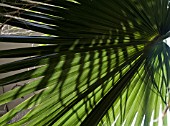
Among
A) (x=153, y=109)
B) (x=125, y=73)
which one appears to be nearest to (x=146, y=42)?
(x=125, y=73)

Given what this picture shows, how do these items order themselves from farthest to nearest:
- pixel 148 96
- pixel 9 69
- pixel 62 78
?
pixel 148 96, pixel 62 78, pixel 9 69

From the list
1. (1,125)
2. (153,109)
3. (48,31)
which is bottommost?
(153,109)

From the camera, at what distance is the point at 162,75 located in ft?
4.30

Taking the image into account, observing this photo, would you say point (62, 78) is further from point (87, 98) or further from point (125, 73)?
point (125, 73)

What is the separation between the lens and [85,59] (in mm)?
938

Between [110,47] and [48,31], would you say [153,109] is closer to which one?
[110,47]

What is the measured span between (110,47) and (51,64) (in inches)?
11.0

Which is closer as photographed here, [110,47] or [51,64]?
[51,64]

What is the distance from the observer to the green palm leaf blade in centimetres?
81

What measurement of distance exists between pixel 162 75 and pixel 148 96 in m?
0.12

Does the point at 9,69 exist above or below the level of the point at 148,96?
above

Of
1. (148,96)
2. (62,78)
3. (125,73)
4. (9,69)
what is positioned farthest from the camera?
(148,96)

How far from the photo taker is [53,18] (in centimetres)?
86

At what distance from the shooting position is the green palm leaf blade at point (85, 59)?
81cm
